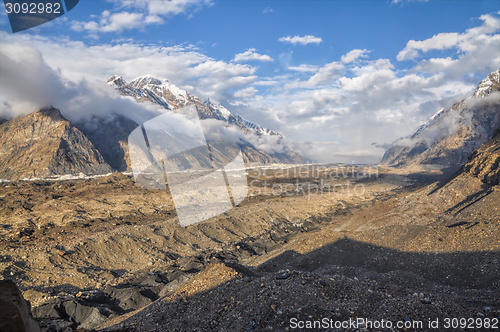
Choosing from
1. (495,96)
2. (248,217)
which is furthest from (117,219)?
(495,96)

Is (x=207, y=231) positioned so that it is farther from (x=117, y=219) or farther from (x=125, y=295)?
(x=125, y=295)

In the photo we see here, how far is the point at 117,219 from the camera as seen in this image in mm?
34219

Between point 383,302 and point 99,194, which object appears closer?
point 383,302

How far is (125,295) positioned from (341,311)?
1391cm

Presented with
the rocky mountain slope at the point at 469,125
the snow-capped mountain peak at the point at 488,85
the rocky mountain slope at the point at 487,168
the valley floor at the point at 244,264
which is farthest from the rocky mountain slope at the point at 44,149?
the snow-capped mountain peak at the point at 488,85

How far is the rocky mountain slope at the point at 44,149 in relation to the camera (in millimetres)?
111750

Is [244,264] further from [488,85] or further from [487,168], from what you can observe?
[488,85]

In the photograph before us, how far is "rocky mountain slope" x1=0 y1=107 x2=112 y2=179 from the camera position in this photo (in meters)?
112

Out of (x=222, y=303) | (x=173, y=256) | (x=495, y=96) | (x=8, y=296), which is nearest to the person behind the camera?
(x=8, y=296)

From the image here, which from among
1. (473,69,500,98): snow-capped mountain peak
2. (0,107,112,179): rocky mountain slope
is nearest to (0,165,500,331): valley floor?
(0,107,112,179): rocky mountain slope

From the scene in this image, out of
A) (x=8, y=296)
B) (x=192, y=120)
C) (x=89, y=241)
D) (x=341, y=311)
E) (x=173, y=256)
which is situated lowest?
(x=173, y=256)

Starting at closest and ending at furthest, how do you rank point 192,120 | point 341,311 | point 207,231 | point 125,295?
point 341,311 → point 192,120 → point 125,295 → point 207,231

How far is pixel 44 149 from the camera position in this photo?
12031cm

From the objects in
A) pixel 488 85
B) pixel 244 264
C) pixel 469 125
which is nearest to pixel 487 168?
pixel 244 264
